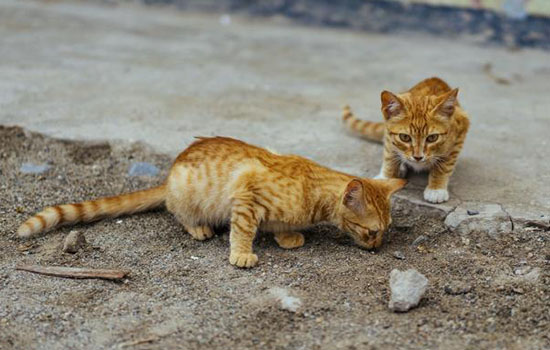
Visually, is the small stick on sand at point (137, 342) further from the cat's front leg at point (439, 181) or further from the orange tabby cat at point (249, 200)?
the cat's front leg at point (439, 181)

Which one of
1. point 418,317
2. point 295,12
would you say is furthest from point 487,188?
point 295,12

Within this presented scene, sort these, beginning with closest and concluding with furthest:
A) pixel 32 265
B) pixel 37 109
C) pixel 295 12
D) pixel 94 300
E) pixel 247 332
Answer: pixel 247 332 < pixel 94 300 < pixel 32 265 < pixel 37 109 < pixel 295 12

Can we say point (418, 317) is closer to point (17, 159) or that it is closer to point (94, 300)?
point (94, 300)

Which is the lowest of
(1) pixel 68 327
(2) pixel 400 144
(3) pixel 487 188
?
(1) pixel 68 327

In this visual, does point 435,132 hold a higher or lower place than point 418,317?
higher

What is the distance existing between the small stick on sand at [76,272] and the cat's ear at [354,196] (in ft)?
3.71

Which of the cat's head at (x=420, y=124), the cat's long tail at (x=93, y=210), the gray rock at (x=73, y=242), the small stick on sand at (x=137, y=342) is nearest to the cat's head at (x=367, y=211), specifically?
the cat's head at (x=420, y=124)

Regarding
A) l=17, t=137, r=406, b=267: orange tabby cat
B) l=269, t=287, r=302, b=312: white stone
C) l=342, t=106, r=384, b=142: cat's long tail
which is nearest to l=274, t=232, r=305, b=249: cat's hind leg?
l=17, t=137, r=406, b=267: orange tabby cat

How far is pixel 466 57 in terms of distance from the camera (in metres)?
7.13

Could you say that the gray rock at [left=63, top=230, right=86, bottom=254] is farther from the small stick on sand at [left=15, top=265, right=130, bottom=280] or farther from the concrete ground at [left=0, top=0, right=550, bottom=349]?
the small stick on sand at [left=15, top=265, right=130, bottom=280]

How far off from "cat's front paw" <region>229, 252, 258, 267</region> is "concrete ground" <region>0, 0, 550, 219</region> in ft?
3.76

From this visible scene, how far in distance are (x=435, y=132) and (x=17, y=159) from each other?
8.70 ft

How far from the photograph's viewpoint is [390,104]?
389cm

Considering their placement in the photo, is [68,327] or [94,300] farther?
[94,300]
